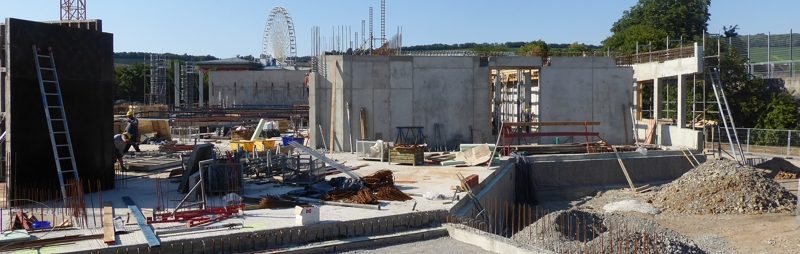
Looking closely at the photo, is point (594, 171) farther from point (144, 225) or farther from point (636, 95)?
point (144, 225)

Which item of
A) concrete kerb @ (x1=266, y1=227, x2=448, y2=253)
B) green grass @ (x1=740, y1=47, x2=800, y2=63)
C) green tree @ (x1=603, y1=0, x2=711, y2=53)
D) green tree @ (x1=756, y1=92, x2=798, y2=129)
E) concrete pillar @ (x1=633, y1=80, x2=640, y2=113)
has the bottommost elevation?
concrete kerb @ (x1=266, y1=227, x2=448, y2=253)

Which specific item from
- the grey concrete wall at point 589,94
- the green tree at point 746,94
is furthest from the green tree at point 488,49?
the green tree at point 746,94

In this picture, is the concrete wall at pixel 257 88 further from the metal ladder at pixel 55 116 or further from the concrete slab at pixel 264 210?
the metal ladder at pixel 55 116

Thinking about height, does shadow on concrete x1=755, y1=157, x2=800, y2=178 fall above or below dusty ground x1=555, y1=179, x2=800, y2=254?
above

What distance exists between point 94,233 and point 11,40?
14.7 ft

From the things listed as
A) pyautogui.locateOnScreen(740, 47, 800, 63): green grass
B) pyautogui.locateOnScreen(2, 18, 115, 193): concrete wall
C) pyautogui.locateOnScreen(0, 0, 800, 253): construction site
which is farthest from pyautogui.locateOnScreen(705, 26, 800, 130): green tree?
pyautogui.locateOnScreen(2, 18, 115, 193): concrete wall

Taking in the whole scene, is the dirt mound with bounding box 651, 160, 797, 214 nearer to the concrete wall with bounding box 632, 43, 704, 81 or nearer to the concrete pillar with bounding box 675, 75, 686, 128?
the concrete wall with bounding box 632, 43, 704, 81

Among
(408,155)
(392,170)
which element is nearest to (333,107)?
(408,155)

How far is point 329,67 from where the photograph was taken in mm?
28016

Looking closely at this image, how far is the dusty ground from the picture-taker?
1582 cm

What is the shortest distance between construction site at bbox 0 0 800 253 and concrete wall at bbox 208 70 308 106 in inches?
793

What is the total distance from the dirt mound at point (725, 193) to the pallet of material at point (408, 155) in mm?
6432

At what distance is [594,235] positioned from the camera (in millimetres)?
15734

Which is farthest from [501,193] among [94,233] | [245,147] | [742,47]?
[742,47]
